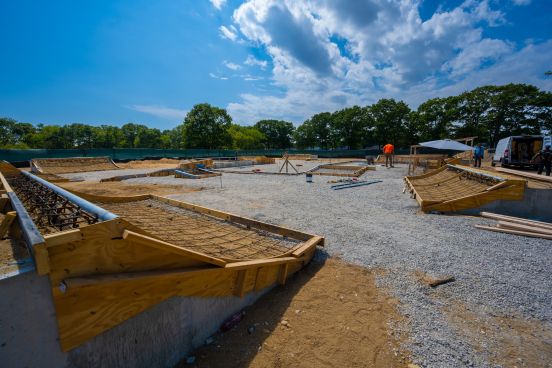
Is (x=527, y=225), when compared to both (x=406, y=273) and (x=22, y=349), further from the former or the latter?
(x=22, y=349)

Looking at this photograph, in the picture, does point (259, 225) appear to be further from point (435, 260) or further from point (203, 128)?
point (203, 128)

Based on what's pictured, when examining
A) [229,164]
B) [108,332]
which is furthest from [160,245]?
[229,164]

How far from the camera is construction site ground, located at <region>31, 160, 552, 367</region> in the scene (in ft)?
8.87

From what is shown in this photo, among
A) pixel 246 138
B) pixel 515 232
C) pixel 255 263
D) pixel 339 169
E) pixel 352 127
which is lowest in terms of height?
pixel 515 232

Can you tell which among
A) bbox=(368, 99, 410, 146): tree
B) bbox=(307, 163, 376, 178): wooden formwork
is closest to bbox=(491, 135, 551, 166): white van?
bbox=(307, 163, 376, 178): wooden formwork

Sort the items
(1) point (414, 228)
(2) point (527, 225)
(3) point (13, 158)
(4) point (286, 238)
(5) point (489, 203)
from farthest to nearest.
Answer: (3) point (13, 158) < (5) point (489, 203) < (1) point (414, 228) < (2) point (527, 225) < (4) point (286, 238)

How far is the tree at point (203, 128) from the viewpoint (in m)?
55.4

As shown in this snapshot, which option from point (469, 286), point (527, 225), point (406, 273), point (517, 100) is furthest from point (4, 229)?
point (517, 100)

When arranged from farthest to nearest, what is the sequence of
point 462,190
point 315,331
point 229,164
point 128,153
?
point 128,153
point 229,164
point 462,190
point 315,331

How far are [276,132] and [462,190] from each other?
7936 centimetres

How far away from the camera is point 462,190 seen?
923 centimetres

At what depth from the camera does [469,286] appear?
12.5 ft

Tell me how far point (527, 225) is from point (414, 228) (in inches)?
106

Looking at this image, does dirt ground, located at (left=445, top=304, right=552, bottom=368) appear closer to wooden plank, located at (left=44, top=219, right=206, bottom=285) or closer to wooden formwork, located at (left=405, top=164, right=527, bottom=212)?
wooden plank, located at (left=44, top=219, right=206, bottom=285)
